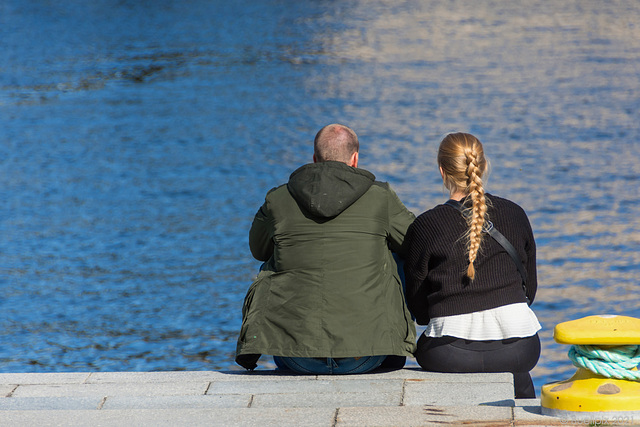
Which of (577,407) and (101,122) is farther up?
(577,407)

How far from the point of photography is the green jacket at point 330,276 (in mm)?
4035

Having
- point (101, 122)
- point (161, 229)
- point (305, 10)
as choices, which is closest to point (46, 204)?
point (161, 229)

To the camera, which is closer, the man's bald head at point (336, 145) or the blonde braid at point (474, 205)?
the blonde braid at point (474, 205)

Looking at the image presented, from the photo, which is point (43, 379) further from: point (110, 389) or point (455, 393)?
point (455, 393)

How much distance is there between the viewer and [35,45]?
28.1m

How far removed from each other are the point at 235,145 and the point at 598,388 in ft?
42.9

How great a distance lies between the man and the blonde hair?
0.30m

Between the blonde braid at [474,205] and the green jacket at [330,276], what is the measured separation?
37cm

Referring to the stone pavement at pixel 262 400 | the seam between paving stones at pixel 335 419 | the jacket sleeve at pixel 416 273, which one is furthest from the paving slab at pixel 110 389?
the jacket sleeve at pixel 416 273

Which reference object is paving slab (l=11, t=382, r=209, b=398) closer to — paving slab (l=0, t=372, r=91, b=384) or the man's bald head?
paving slab (l=0, t=372, r=91, b=384)

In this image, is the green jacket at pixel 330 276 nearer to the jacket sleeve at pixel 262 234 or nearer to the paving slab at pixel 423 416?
the jacket sleeve at pixel 262 234

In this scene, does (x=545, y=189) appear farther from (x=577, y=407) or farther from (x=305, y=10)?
(x=305, y=10)

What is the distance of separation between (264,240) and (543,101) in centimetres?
1514

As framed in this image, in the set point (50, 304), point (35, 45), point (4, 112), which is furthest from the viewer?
point (35, 45)
